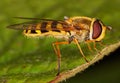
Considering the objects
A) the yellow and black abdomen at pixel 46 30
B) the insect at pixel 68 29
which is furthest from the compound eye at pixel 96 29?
the yellow and black abdomen at pixel 46 30

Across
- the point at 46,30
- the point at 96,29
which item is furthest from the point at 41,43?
the point at 96,29

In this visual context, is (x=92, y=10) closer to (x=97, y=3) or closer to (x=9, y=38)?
(x=97, y=3)

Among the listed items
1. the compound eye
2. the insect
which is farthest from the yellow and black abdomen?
the compound eye

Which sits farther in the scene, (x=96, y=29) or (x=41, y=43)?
(x=96, y=29)

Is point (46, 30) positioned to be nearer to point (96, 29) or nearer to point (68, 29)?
point (68, 29)

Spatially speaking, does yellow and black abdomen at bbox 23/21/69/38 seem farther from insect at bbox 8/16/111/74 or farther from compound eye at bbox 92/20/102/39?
compound eye at bbox 92/20/102/39

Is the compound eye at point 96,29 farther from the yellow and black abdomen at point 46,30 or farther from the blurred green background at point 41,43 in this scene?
the yellow and black abdomen at point 46,30

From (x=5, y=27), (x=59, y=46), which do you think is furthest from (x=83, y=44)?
(x=5, y=27)
